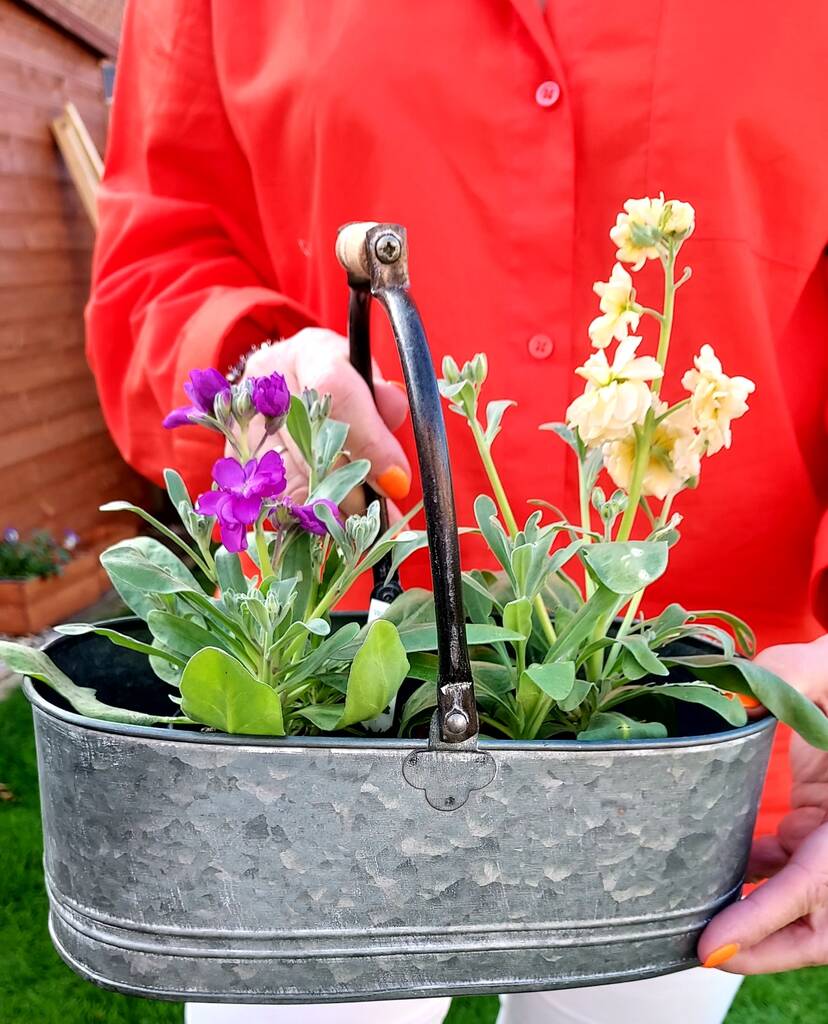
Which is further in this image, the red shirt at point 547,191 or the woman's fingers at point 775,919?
the red shirt at point 547,191

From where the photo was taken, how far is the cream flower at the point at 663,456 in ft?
2.25

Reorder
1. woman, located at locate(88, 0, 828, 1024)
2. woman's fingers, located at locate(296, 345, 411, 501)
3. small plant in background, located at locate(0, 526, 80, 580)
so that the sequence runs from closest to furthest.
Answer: woman's fingers, located at locate(296, 345, 411, 501), woman, located at locate(88, 0, 828, 1024), small plant in background, located at locate(0, 526, 80, 580)

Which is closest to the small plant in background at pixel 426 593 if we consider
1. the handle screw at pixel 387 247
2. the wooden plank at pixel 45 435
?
the handle screw at pixel 387 247

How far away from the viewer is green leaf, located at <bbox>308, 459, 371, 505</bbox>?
68cm

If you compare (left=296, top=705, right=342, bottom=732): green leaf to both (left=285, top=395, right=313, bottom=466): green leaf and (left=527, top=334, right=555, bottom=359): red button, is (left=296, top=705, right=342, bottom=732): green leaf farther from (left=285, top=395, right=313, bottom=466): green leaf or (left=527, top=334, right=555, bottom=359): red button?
(left=527, top=334, right=555, bottom=359): red button

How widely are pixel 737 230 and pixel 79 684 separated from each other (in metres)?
0.73

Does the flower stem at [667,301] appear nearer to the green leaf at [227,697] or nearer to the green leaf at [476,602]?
the green leaf at [476,602]

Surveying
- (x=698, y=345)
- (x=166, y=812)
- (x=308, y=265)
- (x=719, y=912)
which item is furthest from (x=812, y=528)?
(x=166, y=812)

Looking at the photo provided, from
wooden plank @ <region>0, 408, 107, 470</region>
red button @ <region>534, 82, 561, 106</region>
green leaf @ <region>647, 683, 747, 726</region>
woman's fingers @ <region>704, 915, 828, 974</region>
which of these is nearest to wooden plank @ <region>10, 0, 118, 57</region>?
wooden plank @ <region>0, 408, 107, 470</region>

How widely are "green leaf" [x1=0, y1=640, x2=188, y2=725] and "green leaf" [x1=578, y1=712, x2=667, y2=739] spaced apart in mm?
273

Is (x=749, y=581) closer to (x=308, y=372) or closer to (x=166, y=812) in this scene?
(x=308, y=372)

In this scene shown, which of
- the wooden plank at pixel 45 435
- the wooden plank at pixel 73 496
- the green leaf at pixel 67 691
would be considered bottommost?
the wooden plank at pixel 73 496

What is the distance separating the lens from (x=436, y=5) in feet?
3.11

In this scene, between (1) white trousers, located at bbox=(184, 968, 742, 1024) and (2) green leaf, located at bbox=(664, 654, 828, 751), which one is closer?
(2) green leaf, located at bbox=(664, 654, 828, 751)
